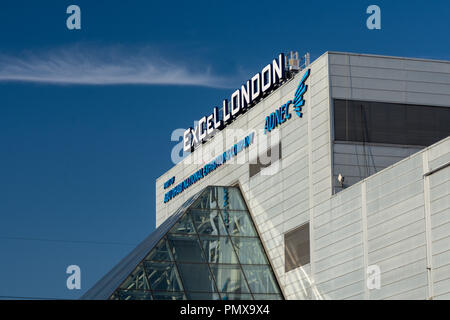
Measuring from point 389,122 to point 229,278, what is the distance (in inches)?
540

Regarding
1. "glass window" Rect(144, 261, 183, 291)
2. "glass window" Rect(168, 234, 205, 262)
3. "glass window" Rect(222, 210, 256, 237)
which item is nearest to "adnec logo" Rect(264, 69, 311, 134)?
"glass window" Rect(222, 210, 256, 237)

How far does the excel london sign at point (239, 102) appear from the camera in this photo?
58125mm

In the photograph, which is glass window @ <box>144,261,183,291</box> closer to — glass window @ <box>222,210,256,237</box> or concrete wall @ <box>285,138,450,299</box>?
glass window @ <box>222,210,256,237</box>

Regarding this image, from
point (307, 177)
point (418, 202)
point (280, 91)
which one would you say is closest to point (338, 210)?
point (307, 177)

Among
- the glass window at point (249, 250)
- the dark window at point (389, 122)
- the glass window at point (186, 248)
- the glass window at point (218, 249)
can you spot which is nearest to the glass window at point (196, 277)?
the glass window at point (186, 248)

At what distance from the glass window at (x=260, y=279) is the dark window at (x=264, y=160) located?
7191 millimetres

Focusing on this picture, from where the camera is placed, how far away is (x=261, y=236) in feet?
189

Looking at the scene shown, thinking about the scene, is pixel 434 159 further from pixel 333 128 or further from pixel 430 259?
pixel 333 128

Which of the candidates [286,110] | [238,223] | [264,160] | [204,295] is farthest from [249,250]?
[286,110]

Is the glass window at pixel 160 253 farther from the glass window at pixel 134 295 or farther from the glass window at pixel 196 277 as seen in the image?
the glass window at pixel 134 295

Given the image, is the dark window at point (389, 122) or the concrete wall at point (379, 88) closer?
the concrete wall at point (379, 88)

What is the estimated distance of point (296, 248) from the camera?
5312 cm

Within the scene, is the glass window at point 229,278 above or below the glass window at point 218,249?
below
